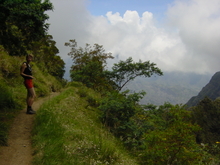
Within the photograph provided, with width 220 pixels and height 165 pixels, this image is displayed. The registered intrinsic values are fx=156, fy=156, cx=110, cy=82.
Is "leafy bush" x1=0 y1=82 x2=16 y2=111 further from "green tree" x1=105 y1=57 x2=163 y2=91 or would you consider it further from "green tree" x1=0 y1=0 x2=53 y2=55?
"green tree" x1=105 y1=57 x2=163 y2=91

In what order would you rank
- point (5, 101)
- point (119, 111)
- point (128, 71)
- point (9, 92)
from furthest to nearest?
point (128, 71) → point (119, 111) → point (9, 92) → point (5, 101)

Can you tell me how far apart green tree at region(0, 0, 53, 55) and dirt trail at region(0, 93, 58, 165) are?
8.15ft

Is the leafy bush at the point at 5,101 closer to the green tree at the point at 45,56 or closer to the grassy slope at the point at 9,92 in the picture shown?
the grassy slope at the point at 9,92

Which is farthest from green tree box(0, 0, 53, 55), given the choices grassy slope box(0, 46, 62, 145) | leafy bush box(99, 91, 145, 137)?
leafy bush box(99, 91, 145, 137)

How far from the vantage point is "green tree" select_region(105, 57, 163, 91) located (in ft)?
64.1

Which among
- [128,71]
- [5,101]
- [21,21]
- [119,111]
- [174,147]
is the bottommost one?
[174,147]

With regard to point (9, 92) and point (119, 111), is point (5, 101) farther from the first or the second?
point (119, 111)

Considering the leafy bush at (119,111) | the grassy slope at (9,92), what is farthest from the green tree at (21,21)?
the leafy bush at (119,111)

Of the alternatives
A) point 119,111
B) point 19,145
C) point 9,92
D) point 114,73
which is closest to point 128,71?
point 114,73

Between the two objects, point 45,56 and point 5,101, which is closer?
point 5,101

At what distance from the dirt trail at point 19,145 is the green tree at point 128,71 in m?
15.8

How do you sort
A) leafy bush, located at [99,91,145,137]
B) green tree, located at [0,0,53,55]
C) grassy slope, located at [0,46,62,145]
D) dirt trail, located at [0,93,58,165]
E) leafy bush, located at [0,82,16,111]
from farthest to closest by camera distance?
leafy bush, located at [99,91,145,137], leafy bush, located at [0,82,16,111], grassy slope, located at [0,46,62,145], green tree, located at [0,0,53,55], dirt trail, located at [0,93,58,165]

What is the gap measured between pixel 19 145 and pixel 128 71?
17536mm

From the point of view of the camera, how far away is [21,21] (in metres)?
4.58
